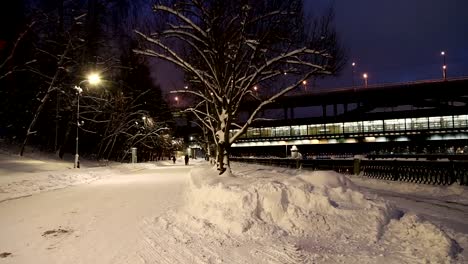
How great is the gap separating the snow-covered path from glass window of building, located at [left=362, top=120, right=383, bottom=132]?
87487 millimetres

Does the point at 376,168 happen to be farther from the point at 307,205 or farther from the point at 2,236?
the point at 2,236

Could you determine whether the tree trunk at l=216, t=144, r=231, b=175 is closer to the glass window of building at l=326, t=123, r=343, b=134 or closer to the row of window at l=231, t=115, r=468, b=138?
the row of window at l=231, t=115, r=468, b=138

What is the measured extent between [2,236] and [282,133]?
3915 inches

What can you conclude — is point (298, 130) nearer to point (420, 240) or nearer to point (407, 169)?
point (407, 169)

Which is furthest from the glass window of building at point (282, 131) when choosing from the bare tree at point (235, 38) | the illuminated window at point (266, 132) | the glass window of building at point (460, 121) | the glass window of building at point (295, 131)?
the bare tree at point (235, 38)

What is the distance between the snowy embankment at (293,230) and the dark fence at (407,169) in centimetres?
921

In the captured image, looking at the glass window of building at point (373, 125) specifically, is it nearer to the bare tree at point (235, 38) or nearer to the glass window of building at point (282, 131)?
the glass window of building at point (282, 131)

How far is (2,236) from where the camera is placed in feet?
27.1

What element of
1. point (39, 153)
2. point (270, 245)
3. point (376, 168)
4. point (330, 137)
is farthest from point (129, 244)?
point (330, 137)

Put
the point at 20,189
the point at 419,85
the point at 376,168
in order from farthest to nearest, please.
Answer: the point at 419,85 < the point at 376,168 < the point at 20,189

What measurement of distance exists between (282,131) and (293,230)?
9871 centimetres

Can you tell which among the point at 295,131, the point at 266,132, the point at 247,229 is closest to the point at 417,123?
the point at 295,131

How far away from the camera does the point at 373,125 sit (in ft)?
313

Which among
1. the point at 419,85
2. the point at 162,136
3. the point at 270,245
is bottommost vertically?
the point at 270,245
